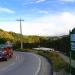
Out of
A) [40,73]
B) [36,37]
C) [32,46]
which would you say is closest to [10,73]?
Answer: [40,73]

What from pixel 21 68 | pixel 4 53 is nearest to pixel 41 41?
pixel 4 53

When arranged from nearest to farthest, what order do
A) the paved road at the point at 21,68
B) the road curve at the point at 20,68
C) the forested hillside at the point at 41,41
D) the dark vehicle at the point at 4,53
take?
the paved road at the point at 21,68 < the road curve at the point at 20,68 < the dark vehicle at the point at 4,53 < the forested hillside at the point at 41,41

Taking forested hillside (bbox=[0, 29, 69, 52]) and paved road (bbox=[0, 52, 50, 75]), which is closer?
paved road (bbox=[0, 52, 50, 75])

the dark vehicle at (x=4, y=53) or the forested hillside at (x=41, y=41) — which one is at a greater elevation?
the forested hillside at (x=41, y=41)

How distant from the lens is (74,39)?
18.8 m

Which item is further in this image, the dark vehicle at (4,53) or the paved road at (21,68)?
the dark vehicle at (4,53)

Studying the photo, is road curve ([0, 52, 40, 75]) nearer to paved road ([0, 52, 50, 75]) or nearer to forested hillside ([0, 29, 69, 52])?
paved road ([0, 52, 50, 75])

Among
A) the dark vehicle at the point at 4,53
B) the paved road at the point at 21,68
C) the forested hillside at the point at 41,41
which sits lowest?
the paved road at the point at 21,68

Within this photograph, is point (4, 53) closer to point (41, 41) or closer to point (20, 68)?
point (20, 68)

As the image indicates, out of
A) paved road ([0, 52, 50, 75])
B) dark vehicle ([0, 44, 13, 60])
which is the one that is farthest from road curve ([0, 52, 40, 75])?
dark vehicle ([0, 44, 13, 60])

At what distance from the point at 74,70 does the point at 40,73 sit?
5.56 metres

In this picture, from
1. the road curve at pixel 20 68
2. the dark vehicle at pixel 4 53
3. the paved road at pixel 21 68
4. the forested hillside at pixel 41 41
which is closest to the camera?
the paved road at pixel 21 68

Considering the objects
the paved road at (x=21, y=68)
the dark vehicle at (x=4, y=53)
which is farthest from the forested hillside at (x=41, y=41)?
the paved road at (x=21, y=68)

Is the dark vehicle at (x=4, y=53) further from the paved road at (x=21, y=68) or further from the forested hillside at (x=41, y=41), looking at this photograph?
the forested hillside at (x=41, y=41)
